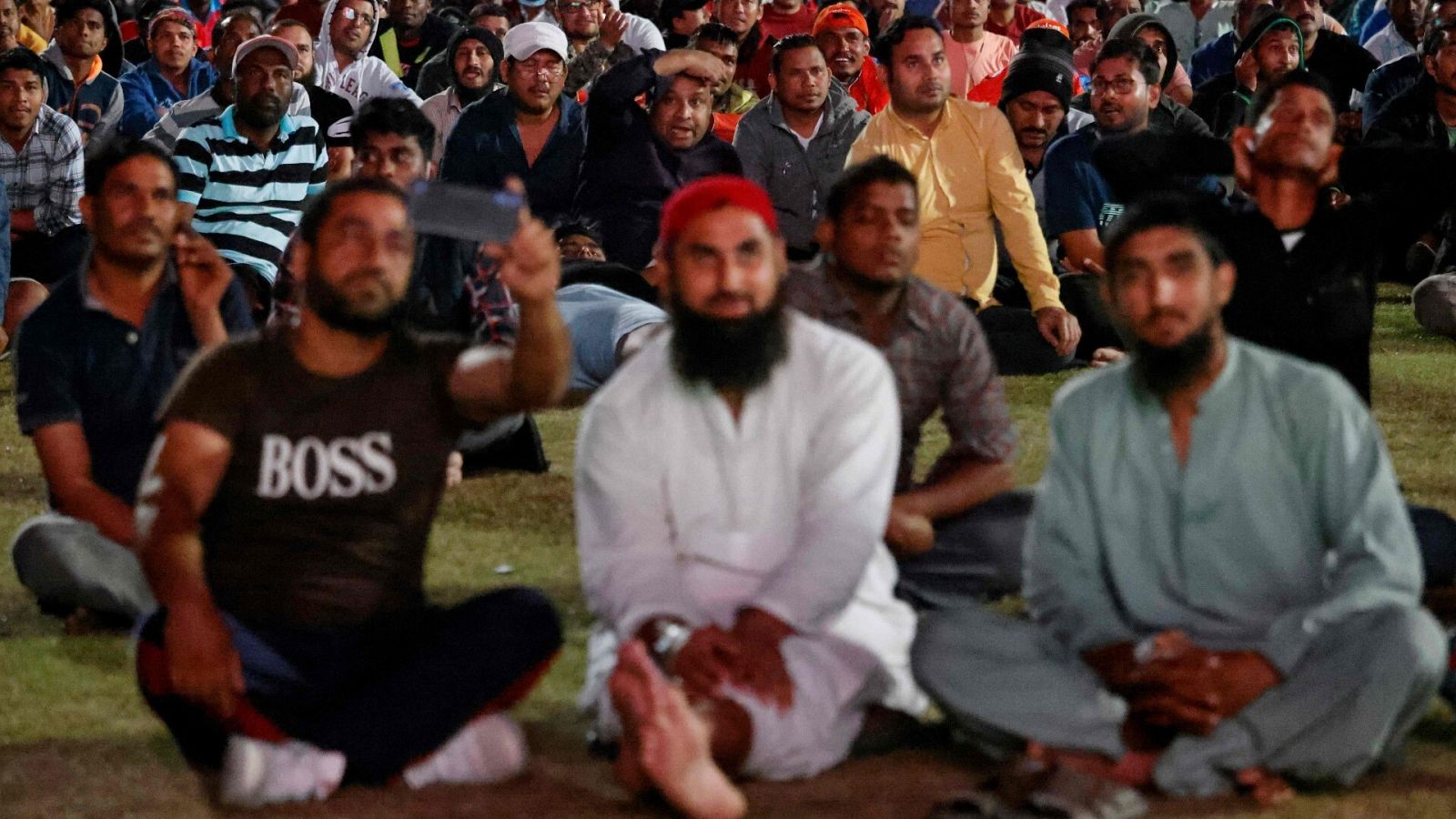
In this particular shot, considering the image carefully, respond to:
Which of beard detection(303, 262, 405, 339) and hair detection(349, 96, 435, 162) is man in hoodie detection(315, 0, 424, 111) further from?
beard detection(303, 262, 405, 339)

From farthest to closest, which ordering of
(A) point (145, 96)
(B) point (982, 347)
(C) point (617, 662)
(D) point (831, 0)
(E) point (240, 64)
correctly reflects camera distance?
(D) point (831, 0) < (A) point (145, 96) < (E) point (240, 64) < (B) point (982, 347) < (C) point (617, 662)

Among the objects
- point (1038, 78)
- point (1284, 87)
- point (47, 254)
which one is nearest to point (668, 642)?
point (1284, 87)

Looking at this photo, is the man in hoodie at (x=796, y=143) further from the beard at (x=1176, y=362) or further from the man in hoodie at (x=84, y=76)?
the beard at (x=1176, y=362)

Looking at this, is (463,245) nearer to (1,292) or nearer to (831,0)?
(1,292)

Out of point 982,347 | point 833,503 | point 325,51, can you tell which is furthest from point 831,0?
point 833,503

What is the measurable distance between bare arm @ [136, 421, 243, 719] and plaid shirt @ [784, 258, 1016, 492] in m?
1.50

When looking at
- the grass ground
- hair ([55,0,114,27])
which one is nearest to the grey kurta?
the grass ground

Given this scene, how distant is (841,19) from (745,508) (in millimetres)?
7073

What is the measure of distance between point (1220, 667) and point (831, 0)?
10411 millimetres

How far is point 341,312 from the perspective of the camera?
3725 millimetres

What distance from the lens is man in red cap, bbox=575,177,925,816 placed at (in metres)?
3.73

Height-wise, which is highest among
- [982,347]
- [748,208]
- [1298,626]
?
[748,208]

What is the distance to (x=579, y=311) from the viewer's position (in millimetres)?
7512

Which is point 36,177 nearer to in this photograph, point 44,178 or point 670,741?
point 44,178
